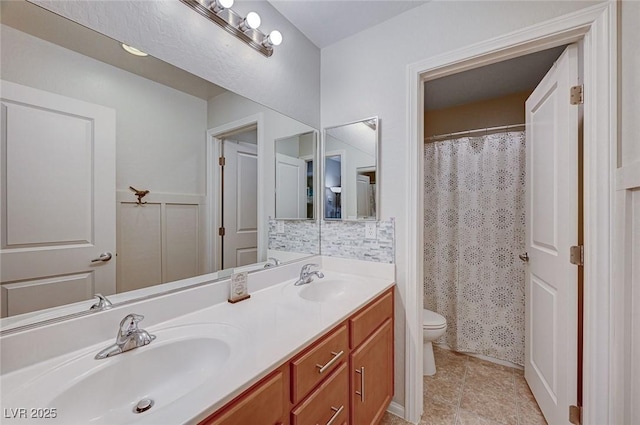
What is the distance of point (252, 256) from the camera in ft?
4.62

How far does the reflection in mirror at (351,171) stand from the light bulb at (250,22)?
764 millimetres

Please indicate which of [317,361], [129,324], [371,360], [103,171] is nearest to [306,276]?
[371,360]

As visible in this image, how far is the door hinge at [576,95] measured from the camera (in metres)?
1.22

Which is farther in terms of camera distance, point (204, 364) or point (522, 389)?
point (522, 389)

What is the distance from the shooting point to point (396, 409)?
1562 millimetres

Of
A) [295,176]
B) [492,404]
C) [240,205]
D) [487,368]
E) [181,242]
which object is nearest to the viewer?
[181,242]

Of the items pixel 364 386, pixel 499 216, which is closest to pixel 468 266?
pixel 499 216

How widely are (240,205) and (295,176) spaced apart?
518 millimetres

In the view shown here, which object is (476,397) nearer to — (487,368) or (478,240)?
(487,368)

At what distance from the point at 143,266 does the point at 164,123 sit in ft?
1.83

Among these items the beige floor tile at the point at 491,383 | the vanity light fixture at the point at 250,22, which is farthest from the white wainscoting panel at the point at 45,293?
the beige floor tile at the point at 491,383

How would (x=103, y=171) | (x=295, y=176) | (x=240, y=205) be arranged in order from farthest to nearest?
(x=295, y=176)
(x=240, y=205)
(x=103, y=171)

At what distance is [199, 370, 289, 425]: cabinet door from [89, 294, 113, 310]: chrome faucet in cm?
55

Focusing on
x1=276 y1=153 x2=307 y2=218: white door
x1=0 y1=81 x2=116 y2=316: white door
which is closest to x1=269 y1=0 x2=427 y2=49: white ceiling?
x1=276 y1=153 x2=307 y2=218: white door
